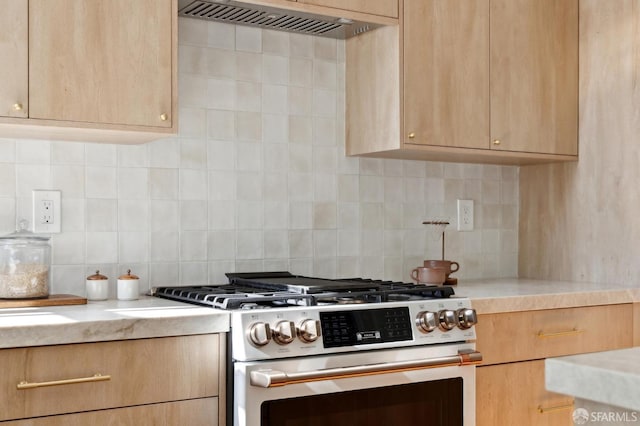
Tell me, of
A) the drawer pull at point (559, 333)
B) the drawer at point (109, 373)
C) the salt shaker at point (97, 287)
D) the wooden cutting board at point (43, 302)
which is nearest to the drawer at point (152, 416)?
the drawer at point (109, 373)

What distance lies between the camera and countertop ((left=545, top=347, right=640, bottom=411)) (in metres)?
1.05

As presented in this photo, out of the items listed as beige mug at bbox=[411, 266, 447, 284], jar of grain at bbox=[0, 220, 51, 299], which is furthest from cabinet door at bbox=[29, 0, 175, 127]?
beige mug at bbox=[411, 266, 447, 284]

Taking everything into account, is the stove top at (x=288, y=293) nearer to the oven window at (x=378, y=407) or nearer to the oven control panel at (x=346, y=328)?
the oven control panel at (x=346, y=328)

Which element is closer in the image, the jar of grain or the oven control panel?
the oven control panel

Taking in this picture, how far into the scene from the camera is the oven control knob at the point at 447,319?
228 cm

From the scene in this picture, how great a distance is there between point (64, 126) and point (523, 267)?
209 cm

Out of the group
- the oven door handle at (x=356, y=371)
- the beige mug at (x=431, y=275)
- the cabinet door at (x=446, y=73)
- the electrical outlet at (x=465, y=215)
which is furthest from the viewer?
the electrical outlet at (x=465, y=215)

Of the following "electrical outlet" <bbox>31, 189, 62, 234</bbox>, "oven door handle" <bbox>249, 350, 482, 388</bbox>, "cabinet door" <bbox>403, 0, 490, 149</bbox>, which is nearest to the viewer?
"oven door handle" <bbox>249, 350, 482, 388</bbox>

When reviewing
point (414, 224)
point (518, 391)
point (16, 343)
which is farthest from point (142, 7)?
point (518, 391)

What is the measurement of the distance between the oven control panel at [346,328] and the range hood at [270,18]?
3.26 feet

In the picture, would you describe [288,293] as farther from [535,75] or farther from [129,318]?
[535,75]

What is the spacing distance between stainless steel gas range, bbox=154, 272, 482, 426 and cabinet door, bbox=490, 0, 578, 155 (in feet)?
2.89

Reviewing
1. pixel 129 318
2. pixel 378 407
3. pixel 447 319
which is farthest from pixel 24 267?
pixel 447 319

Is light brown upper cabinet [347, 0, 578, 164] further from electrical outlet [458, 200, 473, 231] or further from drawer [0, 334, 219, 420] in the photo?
drawer [0, 334, 219, 420]
